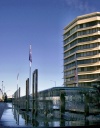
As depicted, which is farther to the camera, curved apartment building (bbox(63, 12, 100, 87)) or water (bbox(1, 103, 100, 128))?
curved apartment building (bbox(63, 12, 100, 87))

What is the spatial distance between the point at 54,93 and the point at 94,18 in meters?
100

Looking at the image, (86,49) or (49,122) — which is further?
(86,49)

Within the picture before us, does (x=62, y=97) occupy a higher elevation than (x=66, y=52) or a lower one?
lower

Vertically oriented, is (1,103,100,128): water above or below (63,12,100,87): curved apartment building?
below

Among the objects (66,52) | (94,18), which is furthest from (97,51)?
(66,52)

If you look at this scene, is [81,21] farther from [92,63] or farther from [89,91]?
[89,91]

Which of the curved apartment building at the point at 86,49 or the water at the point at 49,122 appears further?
the curved apartment building at the point at 86,49

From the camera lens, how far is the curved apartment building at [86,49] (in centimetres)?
11619

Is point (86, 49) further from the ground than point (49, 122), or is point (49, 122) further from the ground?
point (86, 49)

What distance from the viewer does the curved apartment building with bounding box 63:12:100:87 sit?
116 metres

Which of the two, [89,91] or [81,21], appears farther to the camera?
[81,21]

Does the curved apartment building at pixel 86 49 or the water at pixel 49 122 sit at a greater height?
the curved apartment building at pixel 86 49

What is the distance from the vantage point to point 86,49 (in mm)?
120438

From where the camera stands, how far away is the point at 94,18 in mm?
119125
